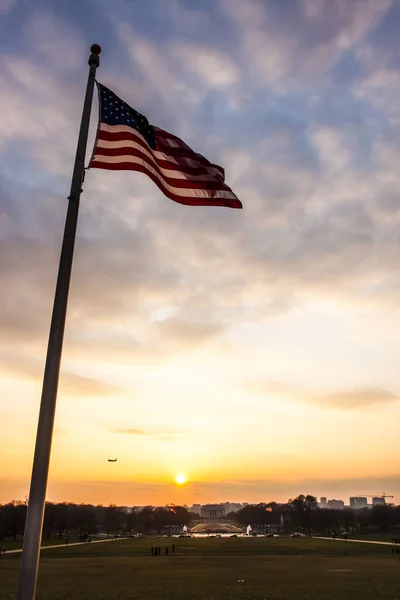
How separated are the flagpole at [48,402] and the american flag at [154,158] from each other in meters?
0.55

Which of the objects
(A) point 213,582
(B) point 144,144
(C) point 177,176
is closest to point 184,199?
(C) point 177,176

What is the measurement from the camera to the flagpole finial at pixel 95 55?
1238 cm

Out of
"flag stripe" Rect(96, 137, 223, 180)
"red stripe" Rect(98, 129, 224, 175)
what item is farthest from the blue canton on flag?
"flag stripe" Rect(96, 137, 223, 180)

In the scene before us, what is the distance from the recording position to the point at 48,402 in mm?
9734

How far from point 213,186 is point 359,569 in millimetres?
42264

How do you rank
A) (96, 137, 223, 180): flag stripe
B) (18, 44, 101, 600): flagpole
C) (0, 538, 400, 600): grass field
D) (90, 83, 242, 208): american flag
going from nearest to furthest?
(18, 44, 101, 600): flagpole < (96, 137, 223, 180): flag stripe < (90, 83, 242, 208): american flag < (0, 538, 400, 600): grass field

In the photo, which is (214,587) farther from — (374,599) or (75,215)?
(75,215)

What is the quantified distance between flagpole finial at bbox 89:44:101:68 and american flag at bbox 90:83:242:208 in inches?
19.8

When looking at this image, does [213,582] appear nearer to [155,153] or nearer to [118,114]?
[155,153]

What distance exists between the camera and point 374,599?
2750 centimetres

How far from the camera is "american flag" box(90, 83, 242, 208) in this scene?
12.2 m

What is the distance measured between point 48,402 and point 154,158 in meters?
6.72

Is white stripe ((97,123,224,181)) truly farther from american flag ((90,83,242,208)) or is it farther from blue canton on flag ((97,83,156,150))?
blue canton on flag ((97,83,156,150))

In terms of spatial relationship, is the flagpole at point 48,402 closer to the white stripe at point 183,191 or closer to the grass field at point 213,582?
the white stripe at point 183,191
